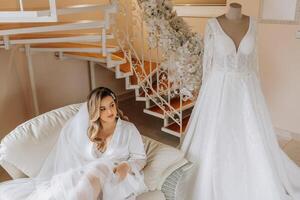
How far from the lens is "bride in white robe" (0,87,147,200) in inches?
63.4

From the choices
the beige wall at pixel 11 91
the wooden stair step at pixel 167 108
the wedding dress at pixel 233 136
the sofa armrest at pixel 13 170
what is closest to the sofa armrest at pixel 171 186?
the wedding dress at pixel 233 136

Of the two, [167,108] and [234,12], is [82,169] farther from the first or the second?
[167,108]

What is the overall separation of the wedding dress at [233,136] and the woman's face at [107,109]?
2.62ft

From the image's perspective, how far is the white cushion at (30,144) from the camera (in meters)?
1.82

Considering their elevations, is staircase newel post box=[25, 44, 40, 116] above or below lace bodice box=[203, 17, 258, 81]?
below

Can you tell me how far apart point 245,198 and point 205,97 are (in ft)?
2.53

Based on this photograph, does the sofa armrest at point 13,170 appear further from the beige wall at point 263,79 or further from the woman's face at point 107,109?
the beige wall at point 263,79

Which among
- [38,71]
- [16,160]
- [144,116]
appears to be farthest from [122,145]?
[144,116]

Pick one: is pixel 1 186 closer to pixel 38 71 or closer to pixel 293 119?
pixel 38 71

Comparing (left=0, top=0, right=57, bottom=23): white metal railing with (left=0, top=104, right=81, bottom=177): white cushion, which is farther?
(left=0, top=104, right=81, bottom=177): white cushion

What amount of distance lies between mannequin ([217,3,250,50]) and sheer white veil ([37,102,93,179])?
1124mm

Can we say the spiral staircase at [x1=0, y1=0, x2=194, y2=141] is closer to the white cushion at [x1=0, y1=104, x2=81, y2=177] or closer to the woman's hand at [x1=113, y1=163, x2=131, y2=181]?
the white cushion at [x1=0, y1=104, x2=81, y2=177]

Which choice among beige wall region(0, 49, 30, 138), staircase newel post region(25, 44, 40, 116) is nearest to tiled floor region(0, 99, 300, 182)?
beige wall region(0, 49, 30, 138)

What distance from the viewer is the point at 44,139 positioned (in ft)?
6.28
